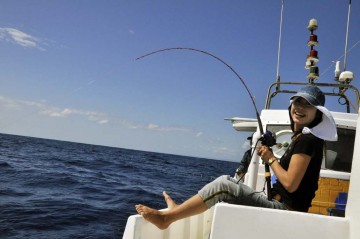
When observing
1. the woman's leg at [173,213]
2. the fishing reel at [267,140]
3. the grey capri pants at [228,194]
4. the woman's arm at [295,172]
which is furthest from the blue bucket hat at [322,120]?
the woman's leg at [173,213]

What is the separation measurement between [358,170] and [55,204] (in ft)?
32.4

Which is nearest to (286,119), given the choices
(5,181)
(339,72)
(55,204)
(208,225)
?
(339,72)

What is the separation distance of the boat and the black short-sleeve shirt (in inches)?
8.0

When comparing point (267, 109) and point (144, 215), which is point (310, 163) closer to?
point (144, 215)

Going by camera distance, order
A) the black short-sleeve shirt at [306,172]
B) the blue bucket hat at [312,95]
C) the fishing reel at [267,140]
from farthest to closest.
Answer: the fishing reel at [267,140]
the blue bucket hat at [312,95]
the black short-sleeve shirt at [306,172]

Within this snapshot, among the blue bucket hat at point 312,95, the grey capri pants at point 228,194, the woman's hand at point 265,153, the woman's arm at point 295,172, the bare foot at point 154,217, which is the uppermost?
the blue bucket hat at point 312,95

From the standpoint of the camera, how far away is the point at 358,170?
78.2 inches

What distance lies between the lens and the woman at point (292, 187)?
270cm

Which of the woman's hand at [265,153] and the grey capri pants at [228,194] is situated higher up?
the woman's hand at [265,153]

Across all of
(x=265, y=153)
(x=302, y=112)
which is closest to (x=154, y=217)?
(x=265, y=153)

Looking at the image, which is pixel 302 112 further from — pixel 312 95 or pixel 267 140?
pixel 267 140

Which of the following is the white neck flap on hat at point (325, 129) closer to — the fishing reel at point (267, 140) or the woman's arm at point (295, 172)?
the woman's arm at point (295, 172)

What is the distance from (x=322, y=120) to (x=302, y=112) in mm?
180

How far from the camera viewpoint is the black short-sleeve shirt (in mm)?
2643
